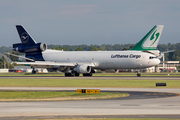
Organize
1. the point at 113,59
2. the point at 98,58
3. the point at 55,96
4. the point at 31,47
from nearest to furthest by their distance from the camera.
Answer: the point at 55,96
the point at 113,59
the point at 98,58
the point at 31,47

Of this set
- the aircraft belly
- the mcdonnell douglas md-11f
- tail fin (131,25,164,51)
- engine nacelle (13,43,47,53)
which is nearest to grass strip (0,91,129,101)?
the aircraft belly

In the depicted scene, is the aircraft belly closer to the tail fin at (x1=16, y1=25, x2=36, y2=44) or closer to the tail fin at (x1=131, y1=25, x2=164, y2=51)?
the tail fin at (x1=131, y1=25, x2=164, y2=51)

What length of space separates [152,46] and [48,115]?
6073 cm

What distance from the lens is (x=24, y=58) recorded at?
86000 millimetres

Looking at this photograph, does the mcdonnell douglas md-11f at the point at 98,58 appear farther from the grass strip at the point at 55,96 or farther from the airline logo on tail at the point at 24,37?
the grass strip at the point at 55,96

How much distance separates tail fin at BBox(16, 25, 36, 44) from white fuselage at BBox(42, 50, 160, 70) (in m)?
10.9

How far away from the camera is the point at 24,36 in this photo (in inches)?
3435

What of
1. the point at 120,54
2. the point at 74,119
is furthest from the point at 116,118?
the point at 120,54

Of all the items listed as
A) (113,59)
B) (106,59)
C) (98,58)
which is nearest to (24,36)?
(98,58)

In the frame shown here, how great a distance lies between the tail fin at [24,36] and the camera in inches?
3420

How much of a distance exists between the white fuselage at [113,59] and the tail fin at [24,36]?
35.7 feet

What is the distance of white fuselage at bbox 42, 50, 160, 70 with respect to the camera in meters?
73.4

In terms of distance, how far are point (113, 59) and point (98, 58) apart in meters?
4.11

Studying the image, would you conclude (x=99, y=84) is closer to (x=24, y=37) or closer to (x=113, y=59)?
(x=113, y=59)
